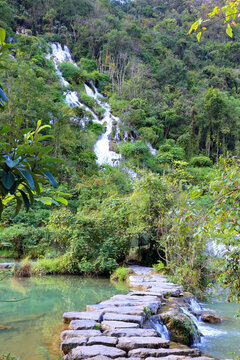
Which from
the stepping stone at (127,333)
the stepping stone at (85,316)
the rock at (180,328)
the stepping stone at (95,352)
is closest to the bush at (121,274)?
the rock at (180,328)

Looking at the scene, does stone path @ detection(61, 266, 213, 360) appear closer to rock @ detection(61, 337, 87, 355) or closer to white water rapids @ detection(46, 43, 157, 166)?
rock @ detection(61, 337, 87, 355)

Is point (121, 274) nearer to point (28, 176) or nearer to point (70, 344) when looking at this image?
point (70, 344)

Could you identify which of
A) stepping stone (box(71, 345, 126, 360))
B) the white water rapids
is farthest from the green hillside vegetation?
stepping stone (box(71, 345, 126, 360))

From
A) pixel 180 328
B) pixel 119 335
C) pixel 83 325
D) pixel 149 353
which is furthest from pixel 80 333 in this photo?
pixel 180 328

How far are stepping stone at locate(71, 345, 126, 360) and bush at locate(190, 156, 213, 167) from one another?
22.4 metres

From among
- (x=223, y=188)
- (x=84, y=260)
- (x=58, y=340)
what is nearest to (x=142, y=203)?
(x=84, y=260)

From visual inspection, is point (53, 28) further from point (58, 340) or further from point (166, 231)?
point (58, 340)

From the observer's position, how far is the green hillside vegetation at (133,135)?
7.32m

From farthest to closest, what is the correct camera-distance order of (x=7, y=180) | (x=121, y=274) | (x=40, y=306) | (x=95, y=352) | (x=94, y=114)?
(x=94, y=114) < (x=121, y=274) < (x=40, y=306) < (x=95, y=352) < (x=7, y=180)

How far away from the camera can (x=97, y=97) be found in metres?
27.2

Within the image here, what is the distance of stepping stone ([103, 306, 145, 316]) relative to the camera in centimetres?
445

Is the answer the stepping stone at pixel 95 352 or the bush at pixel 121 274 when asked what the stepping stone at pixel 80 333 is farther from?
the bush at pixel 121 274

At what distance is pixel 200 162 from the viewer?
80.8 ft

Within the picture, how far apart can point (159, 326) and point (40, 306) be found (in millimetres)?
2296
